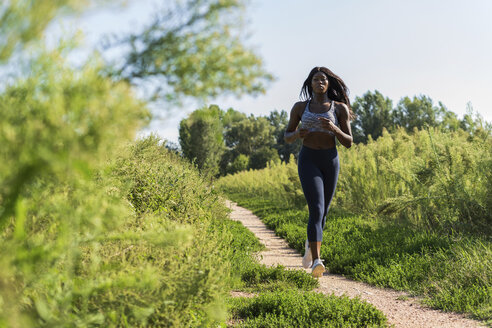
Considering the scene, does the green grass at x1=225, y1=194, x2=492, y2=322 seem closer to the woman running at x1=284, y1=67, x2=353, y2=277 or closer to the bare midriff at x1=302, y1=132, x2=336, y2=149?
the woman running at x1=284, y1=67, x2=353, y2=277

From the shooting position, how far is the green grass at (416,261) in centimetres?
411

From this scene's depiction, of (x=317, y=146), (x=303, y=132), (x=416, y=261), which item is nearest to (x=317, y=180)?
(x=317, y=146)

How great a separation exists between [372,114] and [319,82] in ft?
184

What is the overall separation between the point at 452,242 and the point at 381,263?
1.11 m

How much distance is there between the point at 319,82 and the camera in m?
4.99

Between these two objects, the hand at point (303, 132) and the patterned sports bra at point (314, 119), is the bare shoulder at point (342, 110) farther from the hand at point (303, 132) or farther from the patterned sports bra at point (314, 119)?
the hand at point (303, 132)

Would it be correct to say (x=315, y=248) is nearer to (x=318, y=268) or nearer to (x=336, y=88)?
(x=318, y=268)

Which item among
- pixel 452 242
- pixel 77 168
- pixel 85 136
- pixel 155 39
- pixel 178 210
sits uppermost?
pixel 155 39

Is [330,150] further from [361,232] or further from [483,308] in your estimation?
[361,232]

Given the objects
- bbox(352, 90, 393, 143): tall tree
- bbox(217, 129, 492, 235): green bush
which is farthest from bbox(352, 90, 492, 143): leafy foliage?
bbox(217, 129, 492, 235): green bush

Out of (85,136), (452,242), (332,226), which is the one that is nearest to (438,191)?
(452,242)

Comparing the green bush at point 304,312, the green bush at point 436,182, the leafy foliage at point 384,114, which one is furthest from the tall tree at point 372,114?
the green bush at point 304,312

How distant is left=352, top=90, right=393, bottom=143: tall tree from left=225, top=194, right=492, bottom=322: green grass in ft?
166

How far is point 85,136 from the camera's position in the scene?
1307 millimetres
